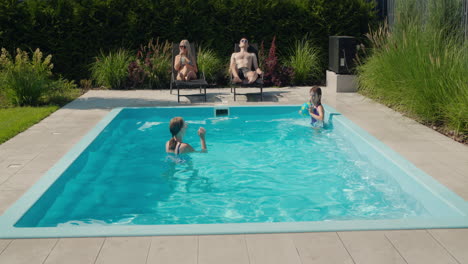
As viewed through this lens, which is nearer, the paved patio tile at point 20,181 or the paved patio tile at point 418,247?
the paved patio tile at point 418,247

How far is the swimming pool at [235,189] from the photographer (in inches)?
177

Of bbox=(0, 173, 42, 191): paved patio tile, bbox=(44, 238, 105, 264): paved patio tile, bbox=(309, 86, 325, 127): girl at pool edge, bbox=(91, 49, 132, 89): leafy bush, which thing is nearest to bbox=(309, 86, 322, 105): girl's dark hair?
bbox=(309, 86, 325, 127): girl at pool edge

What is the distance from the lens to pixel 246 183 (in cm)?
678

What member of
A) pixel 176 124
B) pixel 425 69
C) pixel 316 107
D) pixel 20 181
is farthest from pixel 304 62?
pixel 20 181

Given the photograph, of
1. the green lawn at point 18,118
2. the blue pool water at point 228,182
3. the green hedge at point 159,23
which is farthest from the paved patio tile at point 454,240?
the green hedge at point 159,23

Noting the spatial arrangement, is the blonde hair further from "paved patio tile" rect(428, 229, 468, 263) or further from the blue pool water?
"paved patio tile" rect(428, 229, 468, 263)

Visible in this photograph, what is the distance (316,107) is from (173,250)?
553 centimetres

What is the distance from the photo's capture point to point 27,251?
3990 mm

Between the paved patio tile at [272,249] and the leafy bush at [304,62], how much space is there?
9968mm

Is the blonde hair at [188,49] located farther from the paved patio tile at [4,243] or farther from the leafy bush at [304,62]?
the paved patio tile at [4,243]

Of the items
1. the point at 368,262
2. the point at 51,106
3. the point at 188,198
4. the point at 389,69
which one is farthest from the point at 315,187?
the point at 51,106

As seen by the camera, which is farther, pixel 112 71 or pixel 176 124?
pixel 112 71

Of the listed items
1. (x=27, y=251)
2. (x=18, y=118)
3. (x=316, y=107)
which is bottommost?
(x=27, y=251)

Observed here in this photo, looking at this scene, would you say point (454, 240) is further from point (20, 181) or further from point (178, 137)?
point (20, 181)
